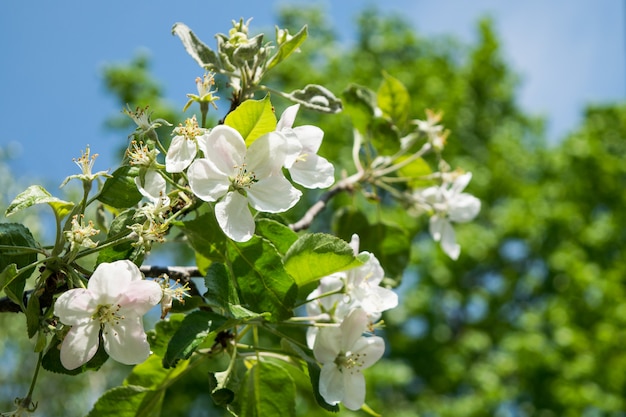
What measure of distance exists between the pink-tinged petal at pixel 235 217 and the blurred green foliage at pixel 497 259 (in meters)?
7.89

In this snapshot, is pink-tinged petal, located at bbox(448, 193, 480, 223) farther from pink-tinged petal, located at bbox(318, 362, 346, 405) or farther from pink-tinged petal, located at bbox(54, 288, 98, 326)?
pink-tinged petal, located at bbox(54, 288, 98, 326)

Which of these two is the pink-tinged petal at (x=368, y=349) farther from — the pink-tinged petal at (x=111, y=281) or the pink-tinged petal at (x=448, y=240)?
the pink-tinged petal at (x=448, y=240)

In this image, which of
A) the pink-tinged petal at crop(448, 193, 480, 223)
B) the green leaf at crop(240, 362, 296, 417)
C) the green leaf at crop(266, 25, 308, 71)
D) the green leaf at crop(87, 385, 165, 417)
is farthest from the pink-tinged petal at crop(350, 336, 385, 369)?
the pink-tinged petal at crop(448, 193, 480, 223)

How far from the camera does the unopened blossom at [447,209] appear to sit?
1764 mm

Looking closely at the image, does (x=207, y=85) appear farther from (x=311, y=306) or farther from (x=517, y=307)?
(x=517, y=307)

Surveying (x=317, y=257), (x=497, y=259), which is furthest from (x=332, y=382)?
(x=497, y=259)

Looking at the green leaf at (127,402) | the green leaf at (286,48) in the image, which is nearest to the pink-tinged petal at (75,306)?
the green leaf at (127,402)

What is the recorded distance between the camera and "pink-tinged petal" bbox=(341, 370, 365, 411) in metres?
1.17

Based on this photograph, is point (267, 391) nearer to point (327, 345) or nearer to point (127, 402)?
point (327, 345)

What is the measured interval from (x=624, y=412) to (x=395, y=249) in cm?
835

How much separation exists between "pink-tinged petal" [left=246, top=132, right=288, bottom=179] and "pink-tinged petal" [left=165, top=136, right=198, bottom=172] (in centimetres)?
8

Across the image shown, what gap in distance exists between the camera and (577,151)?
1165 cm

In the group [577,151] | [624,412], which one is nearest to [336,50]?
[577,151]

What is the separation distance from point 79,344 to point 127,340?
62 millimetres
